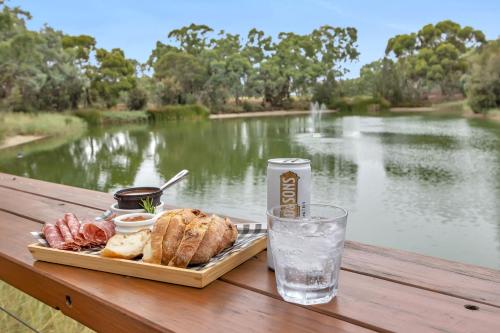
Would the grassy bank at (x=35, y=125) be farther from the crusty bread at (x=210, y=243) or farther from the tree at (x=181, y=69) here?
the crusty bread at (x=210, y=243)

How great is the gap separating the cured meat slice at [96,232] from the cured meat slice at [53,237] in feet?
0.15

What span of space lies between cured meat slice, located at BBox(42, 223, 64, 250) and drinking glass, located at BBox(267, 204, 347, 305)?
47 cm

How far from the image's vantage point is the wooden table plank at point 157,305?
68 cm

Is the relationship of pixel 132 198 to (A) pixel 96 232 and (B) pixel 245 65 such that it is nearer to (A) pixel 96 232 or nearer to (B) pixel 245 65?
(A) pixel 96 232

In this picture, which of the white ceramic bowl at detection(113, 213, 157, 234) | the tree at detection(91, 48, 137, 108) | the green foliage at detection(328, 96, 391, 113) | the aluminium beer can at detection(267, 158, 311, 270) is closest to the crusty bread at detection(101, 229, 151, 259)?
the white ceramic bowl at detection(113, 213, 157, 234)

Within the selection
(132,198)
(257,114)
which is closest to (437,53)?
(257,114)

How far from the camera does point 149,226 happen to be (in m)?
0.96

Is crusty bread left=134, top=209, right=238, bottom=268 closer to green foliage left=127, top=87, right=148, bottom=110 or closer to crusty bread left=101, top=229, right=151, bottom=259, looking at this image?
crusty bread left=101, top=229, right=151, bottom=259

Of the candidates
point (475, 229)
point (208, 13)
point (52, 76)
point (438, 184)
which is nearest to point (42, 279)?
point (475, 229)

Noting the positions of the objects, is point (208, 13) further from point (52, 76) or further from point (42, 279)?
point (42, 279)

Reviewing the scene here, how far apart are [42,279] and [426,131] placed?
51.3 ft

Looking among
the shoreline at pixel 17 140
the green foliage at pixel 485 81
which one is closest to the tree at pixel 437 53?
the green foliage at pixel 485 81

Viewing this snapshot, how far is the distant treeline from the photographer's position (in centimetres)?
1892

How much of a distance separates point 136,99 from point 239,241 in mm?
25232
